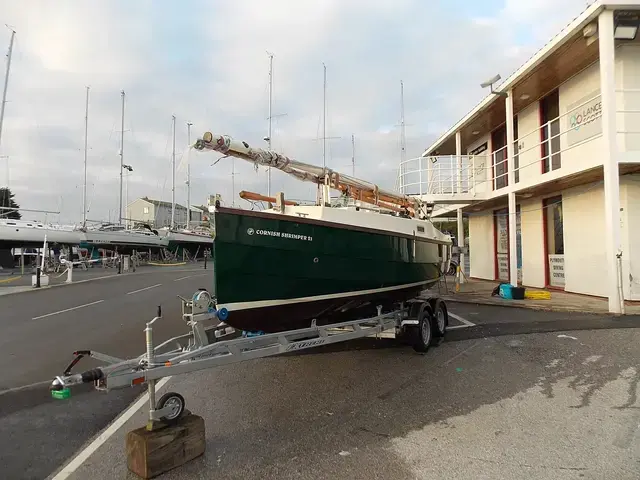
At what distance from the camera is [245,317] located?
17.9ft

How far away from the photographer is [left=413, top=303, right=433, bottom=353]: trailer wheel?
7.25 metres

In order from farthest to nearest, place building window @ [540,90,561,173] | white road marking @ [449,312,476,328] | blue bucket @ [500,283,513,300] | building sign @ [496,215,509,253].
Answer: building sign @ [496,215,509,253]
building window @ [540,90,561,173]
blue bucket @ [500,283,513,300]
white road marking @ [449,312,476,328]

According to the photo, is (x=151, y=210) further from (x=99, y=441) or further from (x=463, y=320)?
(x=99, y=441)

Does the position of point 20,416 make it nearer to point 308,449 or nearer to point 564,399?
point 308,449

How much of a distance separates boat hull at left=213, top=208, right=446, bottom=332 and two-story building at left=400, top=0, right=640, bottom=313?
6824 mm

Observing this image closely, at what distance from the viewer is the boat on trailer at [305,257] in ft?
17.6

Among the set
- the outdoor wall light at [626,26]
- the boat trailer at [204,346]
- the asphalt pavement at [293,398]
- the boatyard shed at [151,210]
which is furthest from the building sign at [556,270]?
the boatyard shed at [151,210]

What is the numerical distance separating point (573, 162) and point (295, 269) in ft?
34.0

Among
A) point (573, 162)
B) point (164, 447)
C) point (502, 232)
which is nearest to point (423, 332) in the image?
point (164, 447)

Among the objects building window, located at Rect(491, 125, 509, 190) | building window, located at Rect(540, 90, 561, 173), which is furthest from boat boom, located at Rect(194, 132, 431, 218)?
building window, located at Rect(491, 125, 509, 190)

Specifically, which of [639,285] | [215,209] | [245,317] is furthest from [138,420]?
[639,285]

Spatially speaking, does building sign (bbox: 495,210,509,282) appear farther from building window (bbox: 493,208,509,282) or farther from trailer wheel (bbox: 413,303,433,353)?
trailer wheel (bbox: 413,303,433,353)

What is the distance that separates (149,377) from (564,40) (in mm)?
12550

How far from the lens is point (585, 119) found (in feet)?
42.5
